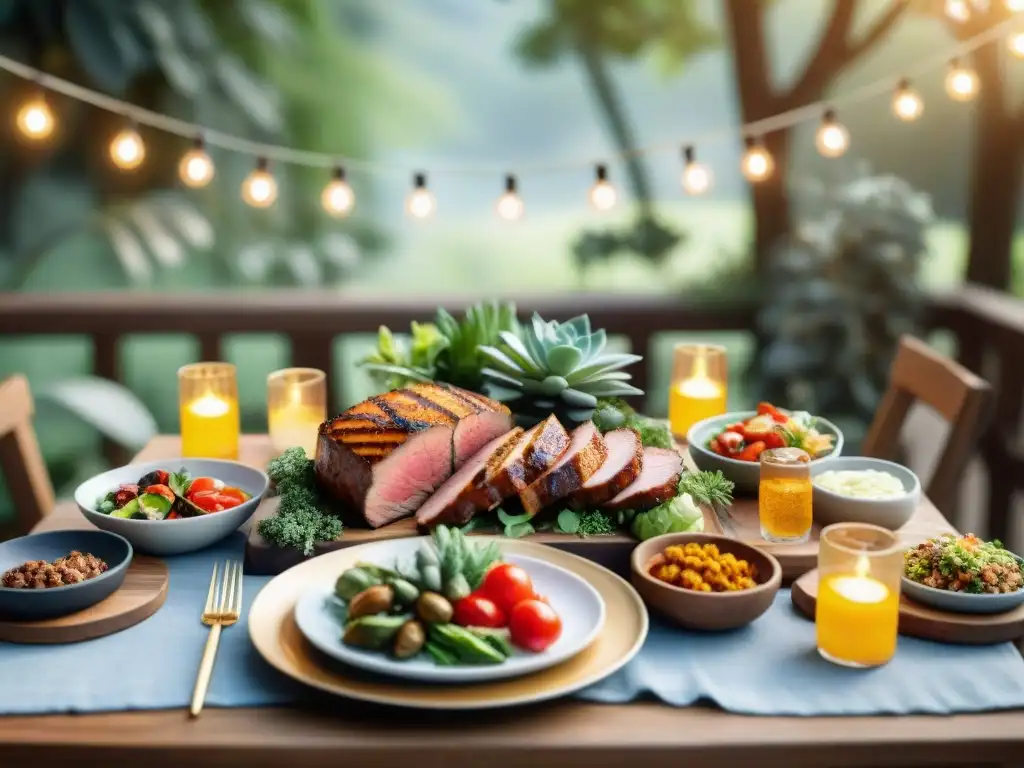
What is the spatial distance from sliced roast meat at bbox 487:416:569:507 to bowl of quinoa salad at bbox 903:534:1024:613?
53 cm

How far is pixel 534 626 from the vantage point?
4.38ft

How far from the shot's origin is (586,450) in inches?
68.2

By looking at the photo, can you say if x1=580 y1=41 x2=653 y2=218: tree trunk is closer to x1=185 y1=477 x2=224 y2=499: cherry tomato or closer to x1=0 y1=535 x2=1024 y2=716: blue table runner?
x1=185 y1=477 x2=224 y2=499: cherry tomato

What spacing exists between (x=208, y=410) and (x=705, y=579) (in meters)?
1.08

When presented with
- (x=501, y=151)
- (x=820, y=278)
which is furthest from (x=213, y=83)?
(x=820, y=278)

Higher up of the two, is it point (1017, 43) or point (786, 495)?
point (1017, 43)

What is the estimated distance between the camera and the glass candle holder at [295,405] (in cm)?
216

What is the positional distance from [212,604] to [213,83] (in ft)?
10.8

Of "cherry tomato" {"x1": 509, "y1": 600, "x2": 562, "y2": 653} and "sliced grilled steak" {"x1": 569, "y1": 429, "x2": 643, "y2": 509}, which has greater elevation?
"sliced grilled steak" {"x1": 569, "y1": 429, "x2": 643, "y2": 509}

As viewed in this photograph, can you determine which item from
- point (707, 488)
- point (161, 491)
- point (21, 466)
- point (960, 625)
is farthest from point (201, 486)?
point (960, 625)

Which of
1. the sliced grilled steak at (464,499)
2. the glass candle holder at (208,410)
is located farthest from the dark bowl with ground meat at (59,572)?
the glass candle holder at (208,410)

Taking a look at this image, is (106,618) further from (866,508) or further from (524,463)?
(866,508)

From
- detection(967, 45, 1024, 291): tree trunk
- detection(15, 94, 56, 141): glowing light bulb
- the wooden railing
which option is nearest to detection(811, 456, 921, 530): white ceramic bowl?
the wooden railing

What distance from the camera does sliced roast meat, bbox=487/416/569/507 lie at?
1692 millimetres
